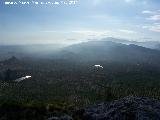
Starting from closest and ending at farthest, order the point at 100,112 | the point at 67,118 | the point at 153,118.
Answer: the point at 153,118 → the point at 67,118 → the point at 100,112

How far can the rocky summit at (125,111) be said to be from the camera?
6756 centimetres

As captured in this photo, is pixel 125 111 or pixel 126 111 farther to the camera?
pixel 125 111

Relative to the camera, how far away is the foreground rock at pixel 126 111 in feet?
222

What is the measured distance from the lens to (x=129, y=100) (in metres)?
74.7

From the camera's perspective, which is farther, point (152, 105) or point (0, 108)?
point (0, 108)

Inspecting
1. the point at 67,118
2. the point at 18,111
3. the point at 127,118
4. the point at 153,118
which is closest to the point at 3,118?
the point at 18,111

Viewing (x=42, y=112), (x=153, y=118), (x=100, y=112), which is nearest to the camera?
(x=153, y=118)

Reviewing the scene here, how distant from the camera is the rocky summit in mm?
67562

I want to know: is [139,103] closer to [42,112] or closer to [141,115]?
[141,115]

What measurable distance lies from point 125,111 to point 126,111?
0.77 feet

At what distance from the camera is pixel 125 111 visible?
69.3 m

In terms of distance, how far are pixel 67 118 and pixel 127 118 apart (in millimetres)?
13373

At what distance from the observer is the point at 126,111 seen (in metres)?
69.2

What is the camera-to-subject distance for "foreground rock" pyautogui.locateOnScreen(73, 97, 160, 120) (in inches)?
2660
